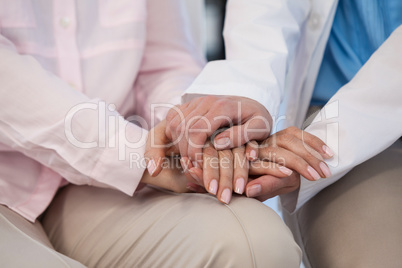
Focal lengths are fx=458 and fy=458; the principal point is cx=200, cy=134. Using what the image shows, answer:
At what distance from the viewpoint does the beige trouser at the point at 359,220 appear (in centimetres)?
60

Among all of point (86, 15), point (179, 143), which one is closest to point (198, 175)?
point (179, 143)

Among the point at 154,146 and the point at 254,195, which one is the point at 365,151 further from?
the point at 154,146

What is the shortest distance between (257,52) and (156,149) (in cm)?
28

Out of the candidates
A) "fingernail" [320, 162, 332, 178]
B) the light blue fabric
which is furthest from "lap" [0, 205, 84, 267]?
the light blue fabric

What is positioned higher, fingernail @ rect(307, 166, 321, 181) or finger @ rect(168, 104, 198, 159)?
finger @ rect(168, 104, 198, 159)

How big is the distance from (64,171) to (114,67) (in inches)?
8.8

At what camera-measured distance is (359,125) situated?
66 centimetres

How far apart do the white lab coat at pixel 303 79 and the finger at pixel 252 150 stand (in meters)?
0.09

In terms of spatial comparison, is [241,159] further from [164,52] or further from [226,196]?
[164,52]

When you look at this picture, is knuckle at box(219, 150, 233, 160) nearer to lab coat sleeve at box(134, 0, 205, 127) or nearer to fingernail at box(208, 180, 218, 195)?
fingernail at box(208, 180, 218, 195)

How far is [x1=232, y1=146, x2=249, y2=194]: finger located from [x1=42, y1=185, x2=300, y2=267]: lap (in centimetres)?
2

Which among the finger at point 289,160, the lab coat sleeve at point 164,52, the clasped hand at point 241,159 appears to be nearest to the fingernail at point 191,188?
the clasped hand at point 241,159

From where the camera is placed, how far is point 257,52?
80 cm

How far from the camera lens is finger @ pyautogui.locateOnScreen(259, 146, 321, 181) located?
0.61 m
